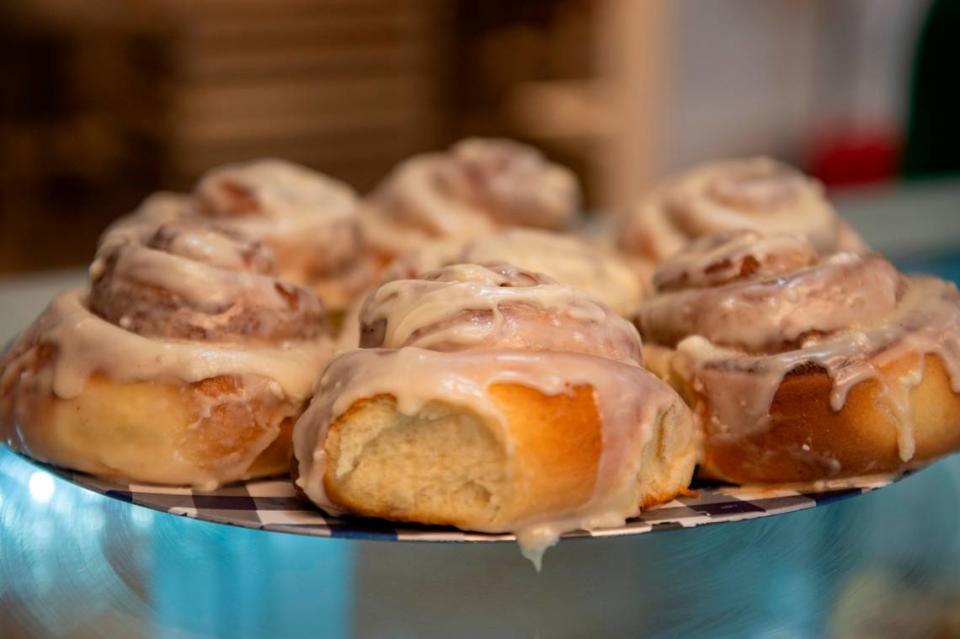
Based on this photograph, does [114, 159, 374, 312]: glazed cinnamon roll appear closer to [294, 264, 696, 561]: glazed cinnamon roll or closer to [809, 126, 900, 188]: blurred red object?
[294, 264, 696, 561]: glazed cinnamon roll

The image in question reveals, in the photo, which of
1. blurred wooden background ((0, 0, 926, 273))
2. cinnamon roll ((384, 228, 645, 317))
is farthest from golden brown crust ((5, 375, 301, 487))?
blurred wooden background ((0, 0, 926, 273))

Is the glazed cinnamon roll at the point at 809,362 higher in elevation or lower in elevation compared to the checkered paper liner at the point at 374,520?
higher

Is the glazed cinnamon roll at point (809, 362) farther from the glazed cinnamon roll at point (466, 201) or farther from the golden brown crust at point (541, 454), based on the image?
the glazed cinnamon roll at point (466, 201)

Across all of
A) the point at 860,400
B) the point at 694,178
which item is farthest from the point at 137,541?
the point at 694,178

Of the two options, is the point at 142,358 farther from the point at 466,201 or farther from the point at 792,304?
the point at 466,201

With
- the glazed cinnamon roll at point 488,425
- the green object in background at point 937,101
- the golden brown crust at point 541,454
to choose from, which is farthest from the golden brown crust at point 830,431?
the green object in background at point 937,101

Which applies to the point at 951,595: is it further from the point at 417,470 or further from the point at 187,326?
the point at 187,326

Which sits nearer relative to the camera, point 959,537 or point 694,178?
point 959,537
